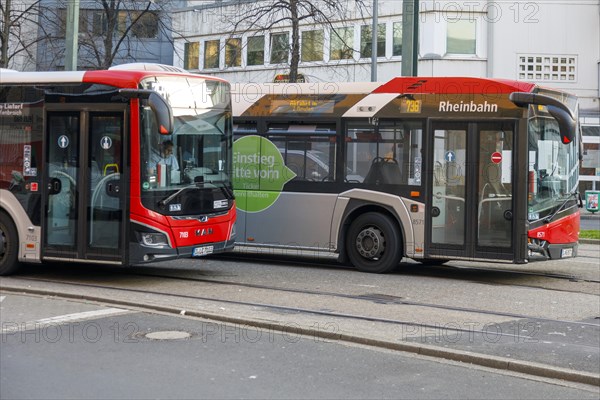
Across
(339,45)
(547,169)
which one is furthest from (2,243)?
(339,45)

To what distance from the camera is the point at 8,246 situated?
13.6 metres

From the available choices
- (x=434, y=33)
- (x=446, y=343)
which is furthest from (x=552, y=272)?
(x=434, y=33)

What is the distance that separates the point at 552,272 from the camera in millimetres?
15023

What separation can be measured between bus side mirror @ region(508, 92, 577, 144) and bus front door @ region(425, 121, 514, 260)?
42 cm

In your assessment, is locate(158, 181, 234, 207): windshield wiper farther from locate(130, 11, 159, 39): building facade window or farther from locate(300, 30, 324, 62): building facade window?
locate(300, 30, 324, 62): building facade window

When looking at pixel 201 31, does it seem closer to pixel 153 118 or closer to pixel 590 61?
pixel 590 61

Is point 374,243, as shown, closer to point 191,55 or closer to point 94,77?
point 94,77

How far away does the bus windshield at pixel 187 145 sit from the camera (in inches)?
500

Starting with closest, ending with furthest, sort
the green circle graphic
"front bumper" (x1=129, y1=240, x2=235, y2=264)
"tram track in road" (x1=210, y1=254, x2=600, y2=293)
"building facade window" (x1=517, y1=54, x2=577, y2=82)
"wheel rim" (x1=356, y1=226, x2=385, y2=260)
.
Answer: "front bumper" (x1=129, y1=240, x2=235, y2=264), "tram track in road" (x1=210, y1=254, x2=600, y2=293), "wheel rim" (x1=356, y1=226, x2=385, y2=260), the green circle graphic, "building facade window" (x1=517, y1=54, x2=577, y2=82)

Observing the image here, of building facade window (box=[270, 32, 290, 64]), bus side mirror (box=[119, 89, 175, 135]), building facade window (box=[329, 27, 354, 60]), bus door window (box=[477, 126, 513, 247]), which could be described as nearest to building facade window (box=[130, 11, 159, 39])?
building facade window (box=[270, 32, 290, 64])

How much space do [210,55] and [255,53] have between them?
2.63m

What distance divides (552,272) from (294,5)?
11.6 m

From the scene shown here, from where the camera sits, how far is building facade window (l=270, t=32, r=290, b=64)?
32781mm

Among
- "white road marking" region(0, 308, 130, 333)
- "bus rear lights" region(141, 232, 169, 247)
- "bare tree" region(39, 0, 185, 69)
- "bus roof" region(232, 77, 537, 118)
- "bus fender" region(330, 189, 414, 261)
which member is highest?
"bare tree" region(39, 0, 185, 69)
